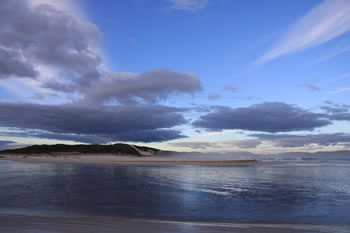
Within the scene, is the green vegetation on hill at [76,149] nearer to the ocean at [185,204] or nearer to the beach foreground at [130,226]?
the ocean at [185,204]

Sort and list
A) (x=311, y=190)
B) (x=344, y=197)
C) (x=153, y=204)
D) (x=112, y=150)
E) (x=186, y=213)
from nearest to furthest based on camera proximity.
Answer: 1. (x=186, y=213)
2. (x=153, y=204)
3. (x=344, y=197)
4. (x=311, y=190)
5. (x=112, y=150)

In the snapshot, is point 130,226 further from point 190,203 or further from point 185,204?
point 190,203

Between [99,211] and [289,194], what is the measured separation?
34.4 ft

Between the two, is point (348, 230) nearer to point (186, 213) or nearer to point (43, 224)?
point (186, 213)

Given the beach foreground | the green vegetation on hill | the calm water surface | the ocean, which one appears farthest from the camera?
the green vegetation on hill

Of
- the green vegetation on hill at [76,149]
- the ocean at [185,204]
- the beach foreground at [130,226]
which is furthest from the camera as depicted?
the green vegetation on hill at [76,149]

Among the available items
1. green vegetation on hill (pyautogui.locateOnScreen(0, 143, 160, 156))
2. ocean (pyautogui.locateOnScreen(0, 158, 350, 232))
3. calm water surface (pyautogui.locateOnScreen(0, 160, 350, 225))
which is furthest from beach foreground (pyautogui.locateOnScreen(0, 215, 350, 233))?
green vegetation on hill (pyautogui.locateOnScreen(0, 143, 160, 156))

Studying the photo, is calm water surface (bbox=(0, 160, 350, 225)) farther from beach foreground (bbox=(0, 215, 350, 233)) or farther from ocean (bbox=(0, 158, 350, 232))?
beach foreground (bbox=(0, 215, 350, 233))

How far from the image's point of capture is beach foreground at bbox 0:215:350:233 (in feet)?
25.1

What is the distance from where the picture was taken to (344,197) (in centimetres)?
1410

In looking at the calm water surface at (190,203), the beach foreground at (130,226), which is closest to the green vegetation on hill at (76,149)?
the calm water surface at (190,203)

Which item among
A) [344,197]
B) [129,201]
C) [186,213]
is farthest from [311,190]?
[129,201]

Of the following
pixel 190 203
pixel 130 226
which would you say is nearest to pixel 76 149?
pixel 190 203

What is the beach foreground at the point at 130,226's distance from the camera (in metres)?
7.66
